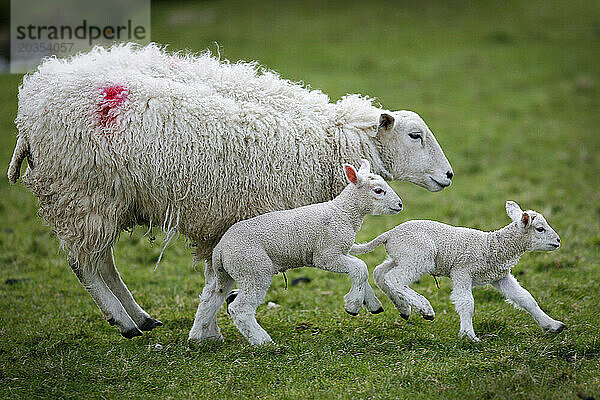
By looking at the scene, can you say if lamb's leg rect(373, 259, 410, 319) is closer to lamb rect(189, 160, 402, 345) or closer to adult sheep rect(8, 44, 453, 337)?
lamb rect(189, 160, 402, 345)

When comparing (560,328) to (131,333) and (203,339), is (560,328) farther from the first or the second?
(131,333)

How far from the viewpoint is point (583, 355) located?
550cm

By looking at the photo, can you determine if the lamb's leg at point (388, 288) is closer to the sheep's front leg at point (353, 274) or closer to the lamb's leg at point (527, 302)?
the sheep's front leg at point (353, 274)

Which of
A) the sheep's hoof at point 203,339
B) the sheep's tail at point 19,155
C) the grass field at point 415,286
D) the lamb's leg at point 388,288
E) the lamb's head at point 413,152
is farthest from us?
the lamb's head at point 413,152

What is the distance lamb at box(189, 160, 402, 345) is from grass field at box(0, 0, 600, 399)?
0.43m

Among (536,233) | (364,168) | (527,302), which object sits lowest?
(527,302)

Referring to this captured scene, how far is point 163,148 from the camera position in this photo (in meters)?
5.84

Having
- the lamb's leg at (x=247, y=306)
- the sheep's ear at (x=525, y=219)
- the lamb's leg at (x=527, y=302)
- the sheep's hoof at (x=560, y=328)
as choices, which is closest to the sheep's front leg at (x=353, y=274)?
the lamb's leg at (x=247, y=306)

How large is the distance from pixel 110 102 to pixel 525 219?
10.9ft

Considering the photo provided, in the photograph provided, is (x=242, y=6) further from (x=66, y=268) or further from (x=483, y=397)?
(x=483, y=397)

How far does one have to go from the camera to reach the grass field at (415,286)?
5.23m

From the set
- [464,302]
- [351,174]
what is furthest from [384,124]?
[464,302]

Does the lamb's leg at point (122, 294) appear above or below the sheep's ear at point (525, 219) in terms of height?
below

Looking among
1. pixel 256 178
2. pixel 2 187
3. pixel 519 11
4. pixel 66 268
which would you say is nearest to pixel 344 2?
pixel 519 11
